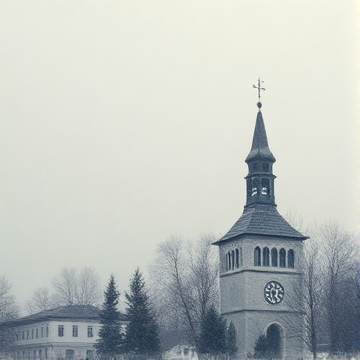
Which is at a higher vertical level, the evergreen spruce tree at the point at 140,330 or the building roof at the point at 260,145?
the building roof at the point at 260,145

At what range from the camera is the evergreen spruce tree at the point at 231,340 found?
63.0 metres

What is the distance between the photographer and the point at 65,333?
87375mm

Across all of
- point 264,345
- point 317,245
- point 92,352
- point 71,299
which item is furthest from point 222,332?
point 71,299

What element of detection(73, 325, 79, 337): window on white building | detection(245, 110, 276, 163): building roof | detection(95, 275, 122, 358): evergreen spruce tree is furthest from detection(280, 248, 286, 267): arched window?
detection(73, 325, 79, 337): window on white building

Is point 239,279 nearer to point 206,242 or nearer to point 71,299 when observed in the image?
point 206,242

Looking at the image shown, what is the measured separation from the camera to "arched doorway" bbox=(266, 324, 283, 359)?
64750 millimetres

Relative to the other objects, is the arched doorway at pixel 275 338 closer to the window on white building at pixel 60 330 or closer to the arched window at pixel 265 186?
the arched window at pixel 265 186

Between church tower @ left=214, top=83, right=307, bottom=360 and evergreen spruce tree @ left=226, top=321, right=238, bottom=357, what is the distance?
0.35 meters

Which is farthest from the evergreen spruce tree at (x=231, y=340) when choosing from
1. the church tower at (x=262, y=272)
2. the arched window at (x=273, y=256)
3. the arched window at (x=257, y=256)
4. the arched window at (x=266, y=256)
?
the arched window at (x=273, y=256)

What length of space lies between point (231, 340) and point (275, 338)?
3.69 m

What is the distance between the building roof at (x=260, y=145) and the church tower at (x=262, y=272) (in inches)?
4.2

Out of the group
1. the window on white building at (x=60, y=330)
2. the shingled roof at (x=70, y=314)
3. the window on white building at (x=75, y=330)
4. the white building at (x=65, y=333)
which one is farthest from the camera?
the window on white building at (x=75, y=330)

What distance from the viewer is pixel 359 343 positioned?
188 ft

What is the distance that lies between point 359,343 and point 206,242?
36.9 metres
